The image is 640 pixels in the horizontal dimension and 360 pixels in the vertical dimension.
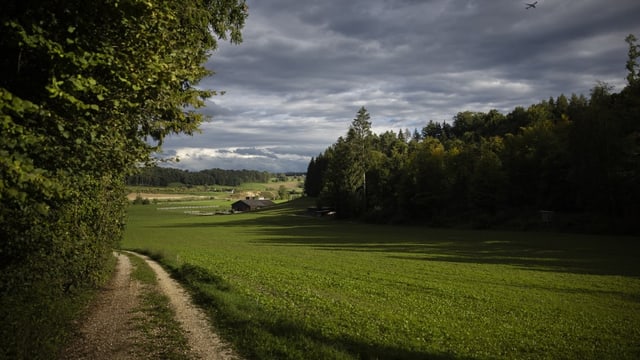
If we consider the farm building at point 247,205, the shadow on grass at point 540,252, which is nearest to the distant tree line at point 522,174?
the shadow on grass at point 540,252

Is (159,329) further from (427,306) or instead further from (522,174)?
(522,174)

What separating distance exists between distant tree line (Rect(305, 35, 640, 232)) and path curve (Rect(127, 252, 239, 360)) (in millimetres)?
44880

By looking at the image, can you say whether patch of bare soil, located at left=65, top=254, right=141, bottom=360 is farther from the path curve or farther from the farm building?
the farm building

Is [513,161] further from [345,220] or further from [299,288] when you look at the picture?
[299,288]

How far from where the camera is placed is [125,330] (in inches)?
486

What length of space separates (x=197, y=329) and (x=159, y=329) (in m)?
1.12

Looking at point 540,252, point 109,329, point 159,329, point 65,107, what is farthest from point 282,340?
point 540,252

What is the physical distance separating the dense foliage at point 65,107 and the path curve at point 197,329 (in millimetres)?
3423

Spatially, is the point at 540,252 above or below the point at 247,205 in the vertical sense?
above

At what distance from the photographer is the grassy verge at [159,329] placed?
409 inches

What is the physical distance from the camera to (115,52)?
7.82 meters

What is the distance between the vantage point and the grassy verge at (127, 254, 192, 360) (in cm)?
1039

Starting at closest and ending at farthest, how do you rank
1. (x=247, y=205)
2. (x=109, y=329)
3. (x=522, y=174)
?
(x=109, y=329) → (x=522, y=174) → (x=247, y=205)

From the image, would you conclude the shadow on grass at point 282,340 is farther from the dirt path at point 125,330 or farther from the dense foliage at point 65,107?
the dense foliage at point 65,107
